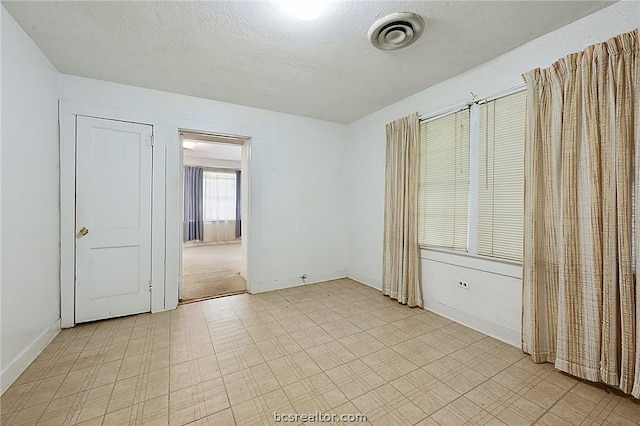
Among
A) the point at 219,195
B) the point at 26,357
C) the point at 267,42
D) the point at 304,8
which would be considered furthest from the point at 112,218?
the point at 219,195

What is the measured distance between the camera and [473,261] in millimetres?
2551

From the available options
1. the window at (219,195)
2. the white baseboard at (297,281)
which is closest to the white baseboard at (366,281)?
the white baseboard at (297,281)

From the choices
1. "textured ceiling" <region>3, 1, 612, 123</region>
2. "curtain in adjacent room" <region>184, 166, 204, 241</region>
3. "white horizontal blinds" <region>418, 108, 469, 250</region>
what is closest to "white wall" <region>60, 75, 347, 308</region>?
"textured ceiling" <region>3, 1, 612, 123</region>

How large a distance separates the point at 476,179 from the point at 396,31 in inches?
60.3

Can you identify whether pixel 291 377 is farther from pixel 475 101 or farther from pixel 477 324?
pixel 475 101

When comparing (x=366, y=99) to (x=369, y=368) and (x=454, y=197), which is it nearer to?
(x=454, y=197)

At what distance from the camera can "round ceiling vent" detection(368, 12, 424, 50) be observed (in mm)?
→ 1820

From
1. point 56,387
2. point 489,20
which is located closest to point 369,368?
point 56,387

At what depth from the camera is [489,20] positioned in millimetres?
1864

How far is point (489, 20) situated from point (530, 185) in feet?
4.09

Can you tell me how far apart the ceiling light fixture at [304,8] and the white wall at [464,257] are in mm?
1696

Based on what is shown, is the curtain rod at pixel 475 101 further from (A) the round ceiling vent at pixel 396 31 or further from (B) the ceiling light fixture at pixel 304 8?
(B) the ceiling light fixture at pixel 304 8

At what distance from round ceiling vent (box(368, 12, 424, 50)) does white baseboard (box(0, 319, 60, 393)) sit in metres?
3.46

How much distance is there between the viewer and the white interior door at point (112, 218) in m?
2.64
